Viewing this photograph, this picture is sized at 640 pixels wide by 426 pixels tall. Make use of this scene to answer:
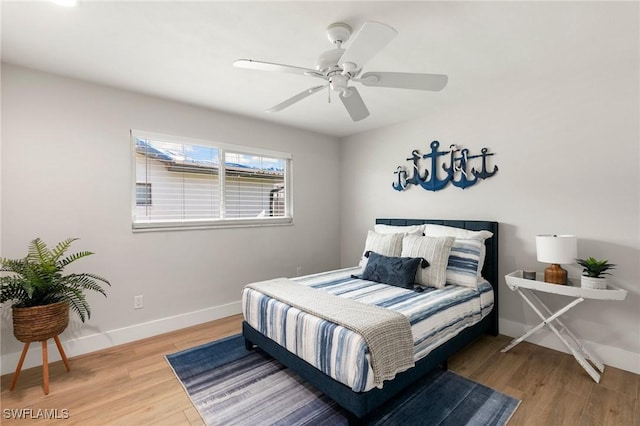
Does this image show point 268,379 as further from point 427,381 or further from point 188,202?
point 188,202

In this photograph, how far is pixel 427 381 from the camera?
2230 mm

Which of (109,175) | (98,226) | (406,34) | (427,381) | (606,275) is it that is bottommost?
(427,381)

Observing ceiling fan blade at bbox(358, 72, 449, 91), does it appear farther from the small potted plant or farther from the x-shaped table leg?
the x-shaped table leg

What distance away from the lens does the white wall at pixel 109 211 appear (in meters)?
2.41

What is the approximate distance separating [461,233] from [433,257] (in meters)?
0.55

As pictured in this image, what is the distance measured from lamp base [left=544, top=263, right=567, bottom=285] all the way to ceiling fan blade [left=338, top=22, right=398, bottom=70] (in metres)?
2.28

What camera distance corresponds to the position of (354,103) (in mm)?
2230

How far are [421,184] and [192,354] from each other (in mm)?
3091

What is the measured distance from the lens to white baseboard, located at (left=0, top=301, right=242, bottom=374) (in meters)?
2.41

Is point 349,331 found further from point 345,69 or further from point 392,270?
point 345,69

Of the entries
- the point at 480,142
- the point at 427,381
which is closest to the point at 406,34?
the point at 480,142

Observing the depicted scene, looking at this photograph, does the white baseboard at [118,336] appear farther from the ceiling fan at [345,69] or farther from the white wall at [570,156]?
the white wall at [570,156]

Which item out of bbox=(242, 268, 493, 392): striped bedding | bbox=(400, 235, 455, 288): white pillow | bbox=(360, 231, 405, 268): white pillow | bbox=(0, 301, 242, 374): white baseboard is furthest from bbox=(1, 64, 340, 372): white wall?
bbox=(400, 235, 455, 288): white pillow

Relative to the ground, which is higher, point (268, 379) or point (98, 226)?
point (98, 226)
